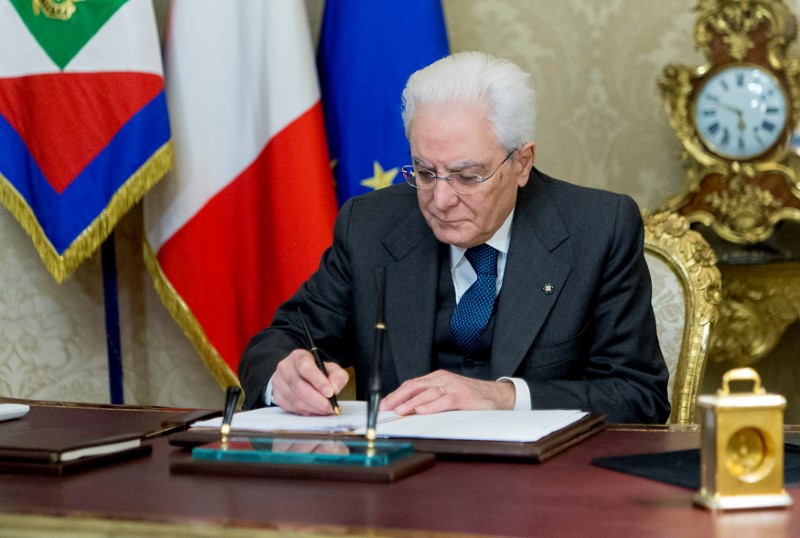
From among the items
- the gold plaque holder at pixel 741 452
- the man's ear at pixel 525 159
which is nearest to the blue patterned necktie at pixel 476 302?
the man's ear at pixel 525 159

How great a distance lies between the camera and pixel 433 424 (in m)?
1.72

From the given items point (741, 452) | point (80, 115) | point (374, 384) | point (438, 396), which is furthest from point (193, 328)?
point (741, 452)

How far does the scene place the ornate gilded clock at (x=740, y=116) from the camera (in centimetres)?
385

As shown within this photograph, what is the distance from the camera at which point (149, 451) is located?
1.68 m

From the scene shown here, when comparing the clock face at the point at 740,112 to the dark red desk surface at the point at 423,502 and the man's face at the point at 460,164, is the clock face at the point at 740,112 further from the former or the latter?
the dark red desk surface at the point at 423,502

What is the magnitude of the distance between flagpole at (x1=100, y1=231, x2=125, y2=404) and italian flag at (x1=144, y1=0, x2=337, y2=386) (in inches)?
8.0

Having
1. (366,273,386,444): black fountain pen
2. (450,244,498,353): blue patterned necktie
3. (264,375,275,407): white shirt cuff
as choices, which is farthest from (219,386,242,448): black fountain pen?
(450,244,498,353): blue patterned necktie

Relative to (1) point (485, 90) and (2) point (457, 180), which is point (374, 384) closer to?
(2) point (457, 180)

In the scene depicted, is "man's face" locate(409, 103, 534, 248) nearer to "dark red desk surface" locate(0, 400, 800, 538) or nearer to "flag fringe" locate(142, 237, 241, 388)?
"dark red desk surface" locate(0, 400, 800, 538)

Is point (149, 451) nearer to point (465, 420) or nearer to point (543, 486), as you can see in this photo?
point (465, 420)

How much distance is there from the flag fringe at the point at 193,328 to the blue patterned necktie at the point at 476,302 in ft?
4.64

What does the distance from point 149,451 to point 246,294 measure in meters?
2.03

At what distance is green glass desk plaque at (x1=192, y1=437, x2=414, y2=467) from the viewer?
1473mm

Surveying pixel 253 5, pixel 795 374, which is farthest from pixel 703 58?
pixel 253 5
